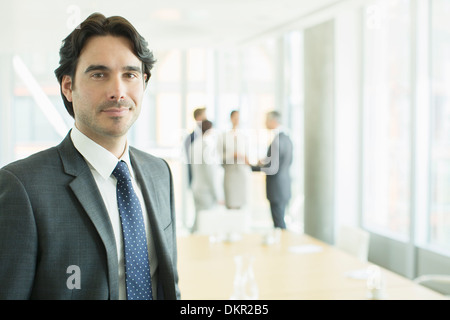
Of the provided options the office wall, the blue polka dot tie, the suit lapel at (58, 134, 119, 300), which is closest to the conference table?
the blue polka dot tie

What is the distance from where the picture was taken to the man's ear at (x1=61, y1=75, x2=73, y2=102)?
0.91m

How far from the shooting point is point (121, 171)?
1019 millimetres

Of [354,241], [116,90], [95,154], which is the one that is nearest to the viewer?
[116,90]

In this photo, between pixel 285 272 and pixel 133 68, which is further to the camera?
pixel 285 272

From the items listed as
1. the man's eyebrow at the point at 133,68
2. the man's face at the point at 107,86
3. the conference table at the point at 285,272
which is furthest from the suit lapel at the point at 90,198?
the conference table at the point at 285,272

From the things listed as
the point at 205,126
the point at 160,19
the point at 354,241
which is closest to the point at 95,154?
the point at 160,19

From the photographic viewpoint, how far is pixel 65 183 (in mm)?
935

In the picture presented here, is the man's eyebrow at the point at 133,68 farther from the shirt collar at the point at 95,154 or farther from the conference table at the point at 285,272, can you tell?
the conference table at the point at 285,272

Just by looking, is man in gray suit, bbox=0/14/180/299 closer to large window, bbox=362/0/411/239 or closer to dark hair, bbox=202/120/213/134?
large window, bbox=362/0/411/239

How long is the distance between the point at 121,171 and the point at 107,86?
8.9 inches

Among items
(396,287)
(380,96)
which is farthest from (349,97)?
(396,287)

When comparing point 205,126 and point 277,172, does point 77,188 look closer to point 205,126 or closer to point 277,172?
point 277,172

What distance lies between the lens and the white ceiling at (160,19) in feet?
3.23
